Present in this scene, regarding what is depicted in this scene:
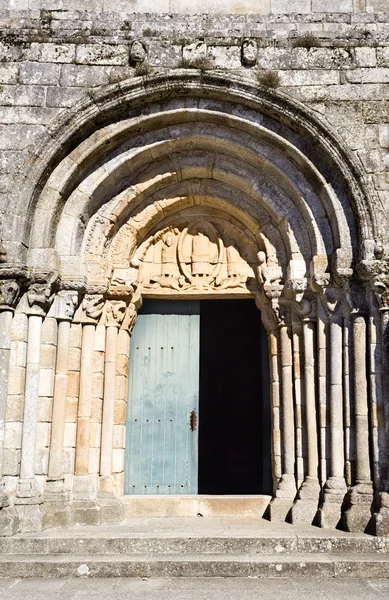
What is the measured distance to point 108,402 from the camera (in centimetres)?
615

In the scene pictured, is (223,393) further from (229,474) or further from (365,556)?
(365,556)

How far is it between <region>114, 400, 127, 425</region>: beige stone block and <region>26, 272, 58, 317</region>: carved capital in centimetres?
128

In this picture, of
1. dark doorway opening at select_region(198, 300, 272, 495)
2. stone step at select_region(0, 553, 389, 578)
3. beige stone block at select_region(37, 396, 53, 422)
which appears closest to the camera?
stone step at select_region(0, 553, 389, 578)

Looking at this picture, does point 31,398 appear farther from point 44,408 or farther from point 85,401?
point 85,401

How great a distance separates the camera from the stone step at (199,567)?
4.60 m

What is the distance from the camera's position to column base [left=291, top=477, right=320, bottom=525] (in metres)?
5.59

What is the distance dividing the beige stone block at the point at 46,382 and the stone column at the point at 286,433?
2309mm

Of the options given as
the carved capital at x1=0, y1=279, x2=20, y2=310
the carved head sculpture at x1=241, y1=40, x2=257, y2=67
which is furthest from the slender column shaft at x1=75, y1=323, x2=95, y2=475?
the carved head sculpture at x1=241, y1=40, x2=257, y2=67

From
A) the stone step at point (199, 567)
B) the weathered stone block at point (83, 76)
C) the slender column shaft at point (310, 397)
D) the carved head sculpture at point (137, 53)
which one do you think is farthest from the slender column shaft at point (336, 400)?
the weathered stone block at point (83, 76)

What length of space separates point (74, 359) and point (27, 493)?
1.34 meters

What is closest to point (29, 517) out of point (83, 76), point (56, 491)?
point (56, 491)

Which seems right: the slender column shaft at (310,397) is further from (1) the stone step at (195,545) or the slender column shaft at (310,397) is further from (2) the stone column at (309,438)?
(1) the stone step at (195,545)

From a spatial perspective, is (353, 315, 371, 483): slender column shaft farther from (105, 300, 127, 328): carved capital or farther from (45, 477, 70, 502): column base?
(45, 477, 70, 502): column base

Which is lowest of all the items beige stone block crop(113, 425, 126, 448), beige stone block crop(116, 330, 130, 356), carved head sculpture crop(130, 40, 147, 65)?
beige stone block crop(113, 425, 126, 448)
